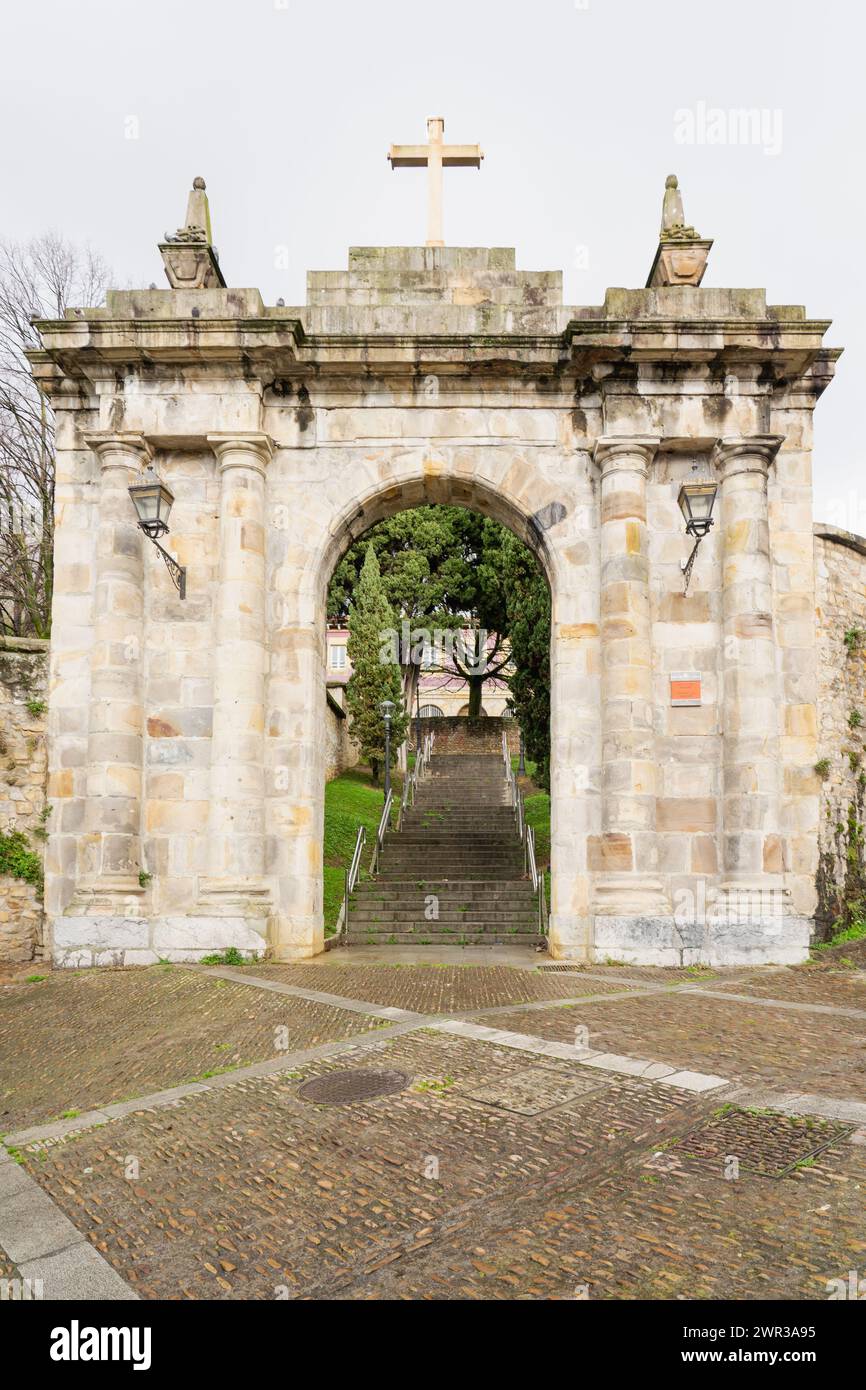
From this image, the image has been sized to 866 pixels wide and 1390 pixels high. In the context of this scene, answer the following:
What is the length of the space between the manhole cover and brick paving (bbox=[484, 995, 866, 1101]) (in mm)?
1321

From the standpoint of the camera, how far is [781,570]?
10.0 meters

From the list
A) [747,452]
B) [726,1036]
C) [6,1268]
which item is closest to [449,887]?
[747,452]

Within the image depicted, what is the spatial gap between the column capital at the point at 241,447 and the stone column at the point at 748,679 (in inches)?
206

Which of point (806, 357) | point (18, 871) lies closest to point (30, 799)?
point (18, 871)

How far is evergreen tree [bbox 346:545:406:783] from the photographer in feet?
91.4

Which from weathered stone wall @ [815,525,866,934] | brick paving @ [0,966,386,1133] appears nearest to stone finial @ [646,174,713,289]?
weathered stone wall @ [815,525,866,934]

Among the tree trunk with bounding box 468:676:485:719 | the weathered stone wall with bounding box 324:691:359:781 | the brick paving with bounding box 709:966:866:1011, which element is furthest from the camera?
the tree trunk with bounding box 468:676:485:719

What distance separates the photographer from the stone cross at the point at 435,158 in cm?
1095

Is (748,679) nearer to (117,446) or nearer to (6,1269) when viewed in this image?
(117,446)

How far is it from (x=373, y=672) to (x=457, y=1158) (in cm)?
2431

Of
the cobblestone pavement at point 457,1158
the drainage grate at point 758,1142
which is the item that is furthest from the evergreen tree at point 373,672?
the drainage grate at point 758,1142

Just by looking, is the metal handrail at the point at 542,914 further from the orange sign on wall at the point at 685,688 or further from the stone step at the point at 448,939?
the orange sign on wall at the point at 685,688

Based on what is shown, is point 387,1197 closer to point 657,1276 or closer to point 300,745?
point 657,1276

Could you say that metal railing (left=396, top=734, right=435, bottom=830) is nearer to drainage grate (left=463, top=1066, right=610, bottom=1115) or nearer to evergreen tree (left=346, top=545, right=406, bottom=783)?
evergreen tree (left=346, top=545, right=406, bottom=783)
